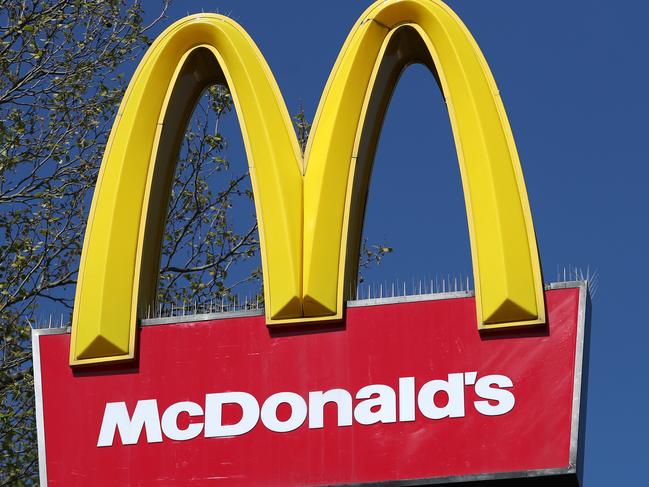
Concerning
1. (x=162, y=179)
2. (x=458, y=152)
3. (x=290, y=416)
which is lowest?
(x=290, y=416)

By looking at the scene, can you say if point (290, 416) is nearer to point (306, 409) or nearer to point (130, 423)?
point (306, 409)

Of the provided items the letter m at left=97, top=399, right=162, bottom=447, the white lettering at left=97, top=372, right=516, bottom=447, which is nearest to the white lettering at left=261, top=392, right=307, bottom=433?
the white lettering at left=97, top=372, right=516, bottom=447

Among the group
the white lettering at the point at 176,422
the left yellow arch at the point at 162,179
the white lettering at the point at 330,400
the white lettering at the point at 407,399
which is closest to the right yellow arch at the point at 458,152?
the left yellow arch at the point at 162,179

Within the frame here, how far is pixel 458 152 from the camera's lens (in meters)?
13.6

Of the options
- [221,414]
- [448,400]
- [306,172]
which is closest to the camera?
[448,400]

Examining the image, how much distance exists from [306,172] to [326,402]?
6.69 feet

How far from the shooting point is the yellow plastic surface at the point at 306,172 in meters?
13.3

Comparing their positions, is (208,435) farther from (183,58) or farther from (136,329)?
(183,58)

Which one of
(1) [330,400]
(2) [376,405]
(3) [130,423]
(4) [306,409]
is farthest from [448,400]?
(3) [130,423]

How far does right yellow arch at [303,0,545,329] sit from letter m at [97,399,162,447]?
1.54 meters

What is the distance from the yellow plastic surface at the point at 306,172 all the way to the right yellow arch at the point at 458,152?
1 cm

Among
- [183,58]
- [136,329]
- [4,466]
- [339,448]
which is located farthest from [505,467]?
[4,466]

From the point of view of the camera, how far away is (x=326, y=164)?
45.5ft

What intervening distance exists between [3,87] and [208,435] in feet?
29.9
